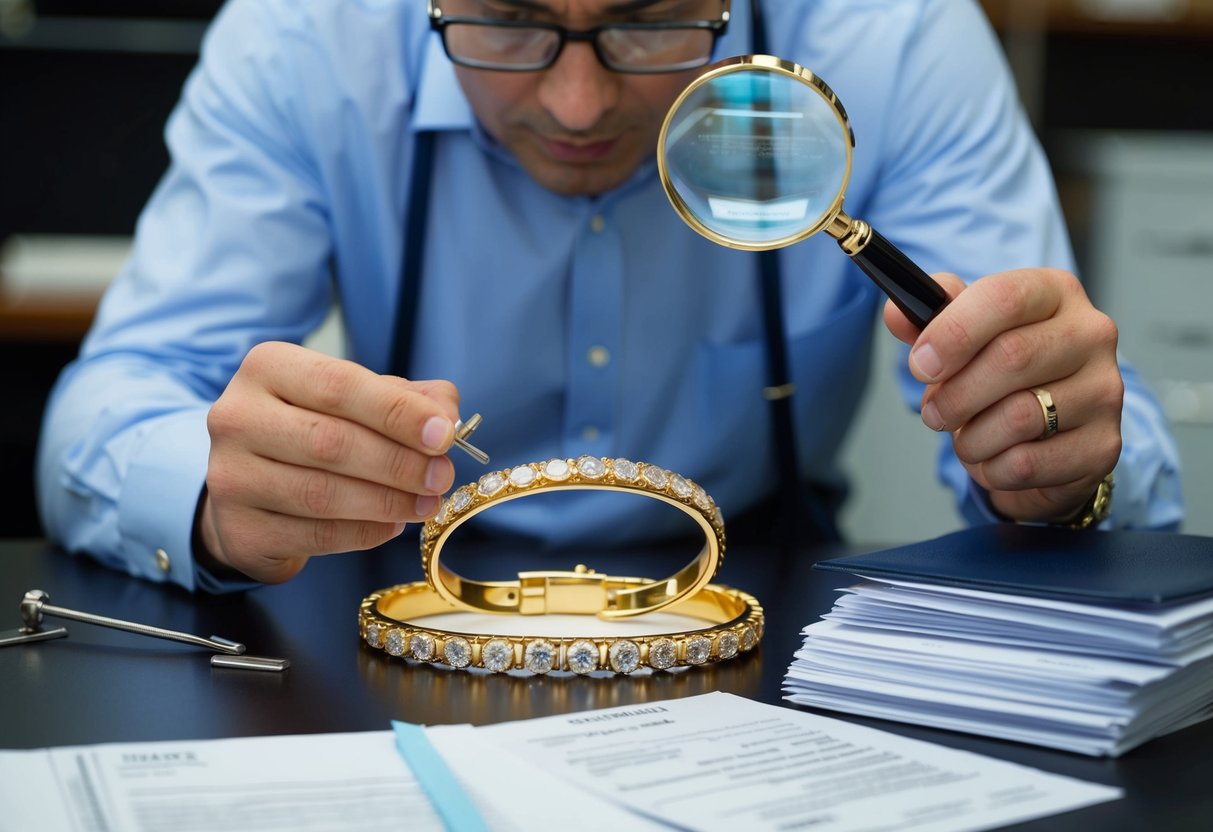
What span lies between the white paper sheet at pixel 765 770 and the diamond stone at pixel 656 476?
0.22m

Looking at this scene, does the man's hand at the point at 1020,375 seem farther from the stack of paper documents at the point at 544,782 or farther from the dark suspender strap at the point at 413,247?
the dark suspender strap at the point at 413,247

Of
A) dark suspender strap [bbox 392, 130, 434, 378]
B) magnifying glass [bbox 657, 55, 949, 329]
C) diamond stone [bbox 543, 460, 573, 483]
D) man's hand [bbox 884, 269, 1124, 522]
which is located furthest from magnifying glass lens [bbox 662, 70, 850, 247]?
dark suspender strap [bbox 392, 130, 434, 378]

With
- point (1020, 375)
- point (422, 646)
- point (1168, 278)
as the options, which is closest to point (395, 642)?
point (422, 646)

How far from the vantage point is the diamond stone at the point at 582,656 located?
44.1 inches

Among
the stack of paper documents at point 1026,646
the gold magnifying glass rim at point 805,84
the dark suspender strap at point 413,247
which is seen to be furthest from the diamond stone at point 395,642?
the dark suspender strap at point 413,247

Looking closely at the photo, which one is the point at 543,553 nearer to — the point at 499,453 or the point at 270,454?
the point at 499,453

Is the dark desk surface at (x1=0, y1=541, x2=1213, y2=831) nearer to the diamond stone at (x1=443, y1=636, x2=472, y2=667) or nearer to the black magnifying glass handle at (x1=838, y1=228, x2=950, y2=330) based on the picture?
the diamond stone at (x1=443, y1=636, x2=472, y2=667)

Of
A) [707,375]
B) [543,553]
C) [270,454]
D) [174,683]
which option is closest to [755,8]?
[707,375]

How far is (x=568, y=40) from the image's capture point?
1678mm

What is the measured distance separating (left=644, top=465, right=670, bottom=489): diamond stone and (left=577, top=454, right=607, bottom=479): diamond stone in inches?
1.6

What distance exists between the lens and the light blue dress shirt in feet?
6.70

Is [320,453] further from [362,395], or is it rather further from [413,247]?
[413,247]

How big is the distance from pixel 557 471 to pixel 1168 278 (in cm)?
350

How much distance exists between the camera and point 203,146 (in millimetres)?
2127
